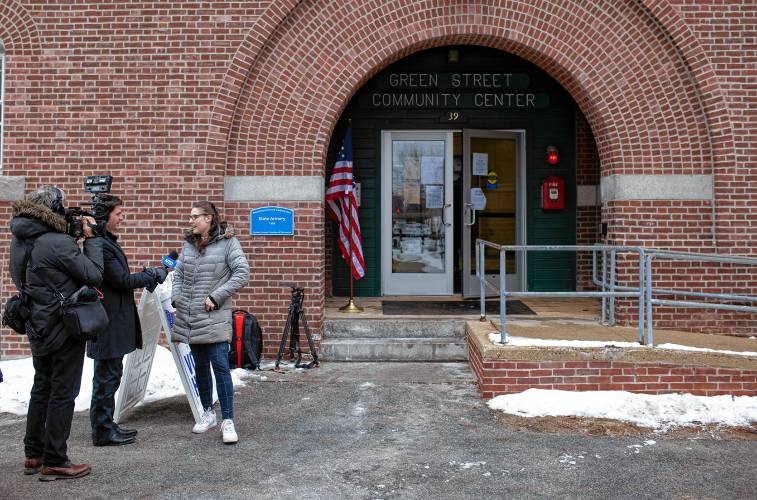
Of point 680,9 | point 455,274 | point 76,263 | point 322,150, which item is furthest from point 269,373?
point 680,9

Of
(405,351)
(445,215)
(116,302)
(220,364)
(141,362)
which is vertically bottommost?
(405,351)

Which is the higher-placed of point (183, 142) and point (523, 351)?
point (183, 142)

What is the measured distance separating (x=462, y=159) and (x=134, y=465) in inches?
287

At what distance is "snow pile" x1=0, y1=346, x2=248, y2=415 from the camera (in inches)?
275

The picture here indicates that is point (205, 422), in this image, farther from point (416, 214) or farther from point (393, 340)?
point (416, 214)

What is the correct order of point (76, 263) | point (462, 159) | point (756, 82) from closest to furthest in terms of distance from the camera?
1. point (76, 263)
2. point (756, 82)
3. point (462, 159)

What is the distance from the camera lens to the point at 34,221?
5.02 metres

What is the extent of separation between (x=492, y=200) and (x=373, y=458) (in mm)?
6715

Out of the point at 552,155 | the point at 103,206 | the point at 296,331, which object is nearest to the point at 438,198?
the point at 552,155

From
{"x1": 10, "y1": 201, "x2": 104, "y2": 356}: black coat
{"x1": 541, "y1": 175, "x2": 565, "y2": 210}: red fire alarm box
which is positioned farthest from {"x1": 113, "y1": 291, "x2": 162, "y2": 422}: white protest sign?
→ {"x1": 541, "y1": 175, "x2": 565, "y2": 210}: red fire alarm box

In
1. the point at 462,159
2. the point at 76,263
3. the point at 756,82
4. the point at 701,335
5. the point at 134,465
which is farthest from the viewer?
the point at 462,159

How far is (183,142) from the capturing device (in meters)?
8.95

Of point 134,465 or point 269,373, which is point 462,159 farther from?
point 134,465

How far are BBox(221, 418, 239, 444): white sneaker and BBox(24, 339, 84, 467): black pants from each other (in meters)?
1.17
